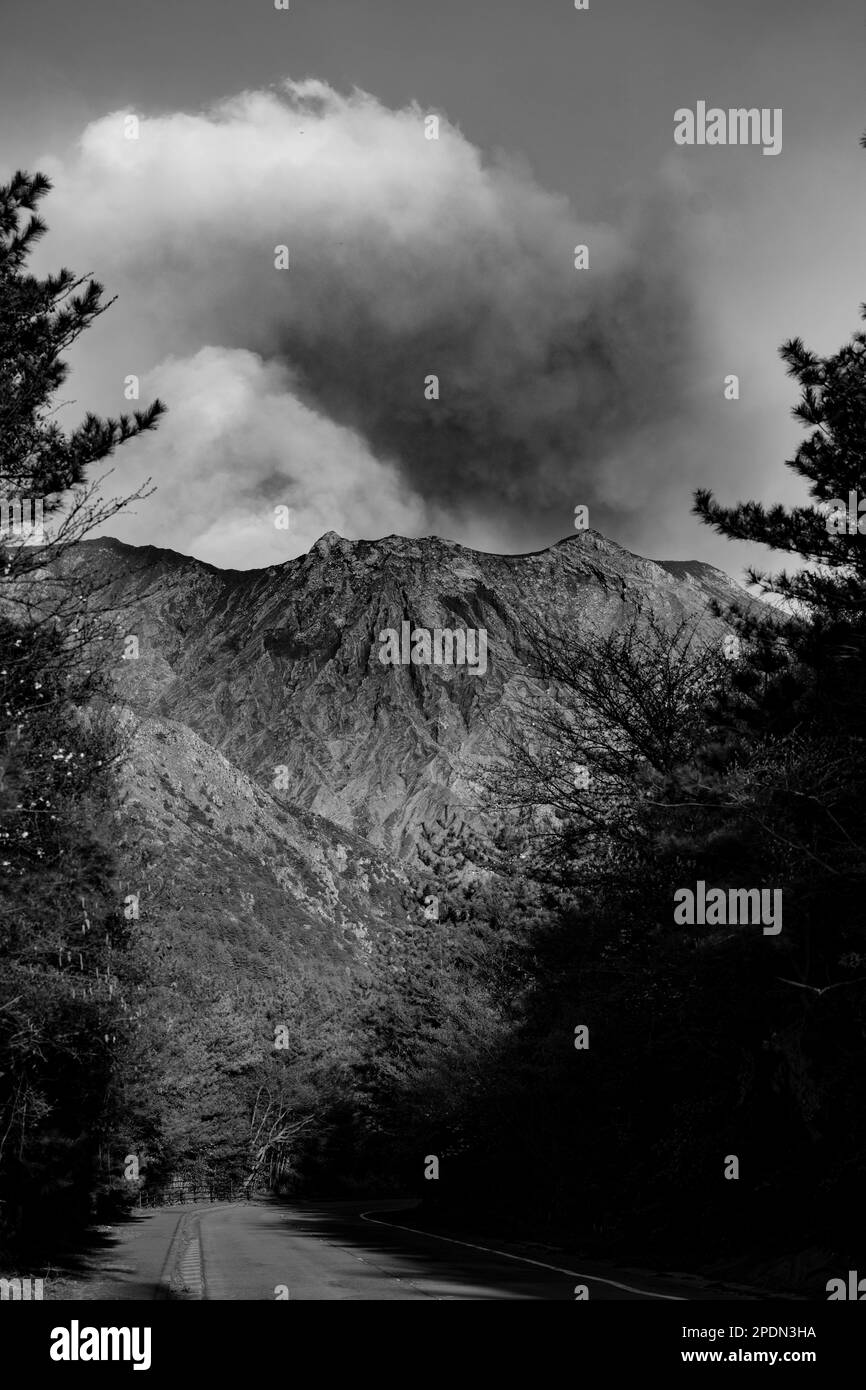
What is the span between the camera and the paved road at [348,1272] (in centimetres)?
1384

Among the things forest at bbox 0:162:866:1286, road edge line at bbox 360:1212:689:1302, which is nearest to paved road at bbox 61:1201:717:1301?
road edge line at bbox 360:1212:689:1302

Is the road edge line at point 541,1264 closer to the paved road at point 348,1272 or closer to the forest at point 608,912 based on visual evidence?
the paved road at point 348,1272

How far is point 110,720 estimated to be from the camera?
84.8ft

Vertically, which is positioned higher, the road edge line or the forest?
the forest

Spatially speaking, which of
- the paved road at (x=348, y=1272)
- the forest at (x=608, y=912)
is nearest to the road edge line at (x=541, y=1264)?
the paved road at (x=348, y=1272)

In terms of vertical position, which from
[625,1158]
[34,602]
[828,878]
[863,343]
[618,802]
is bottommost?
[625,1158]

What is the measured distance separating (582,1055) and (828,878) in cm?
1049

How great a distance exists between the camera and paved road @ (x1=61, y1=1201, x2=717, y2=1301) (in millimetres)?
13836

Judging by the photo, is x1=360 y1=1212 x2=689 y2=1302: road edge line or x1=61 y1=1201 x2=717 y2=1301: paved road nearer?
x1=360 y1=1212 x2=689 y2=1302: road edge line

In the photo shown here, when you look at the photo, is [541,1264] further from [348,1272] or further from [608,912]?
[608,912]

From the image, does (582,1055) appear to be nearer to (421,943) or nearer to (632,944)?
(632,944)

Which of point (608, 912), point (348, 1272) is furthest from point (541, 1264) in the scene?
point (608, 912)

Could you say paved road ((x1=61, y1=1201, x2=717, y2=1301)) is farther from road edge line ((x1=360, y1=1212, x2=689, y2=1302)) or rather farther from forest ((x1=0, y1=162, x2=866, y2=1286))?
forest ((x1=0, y1=162, x2=866, y2=1286))
